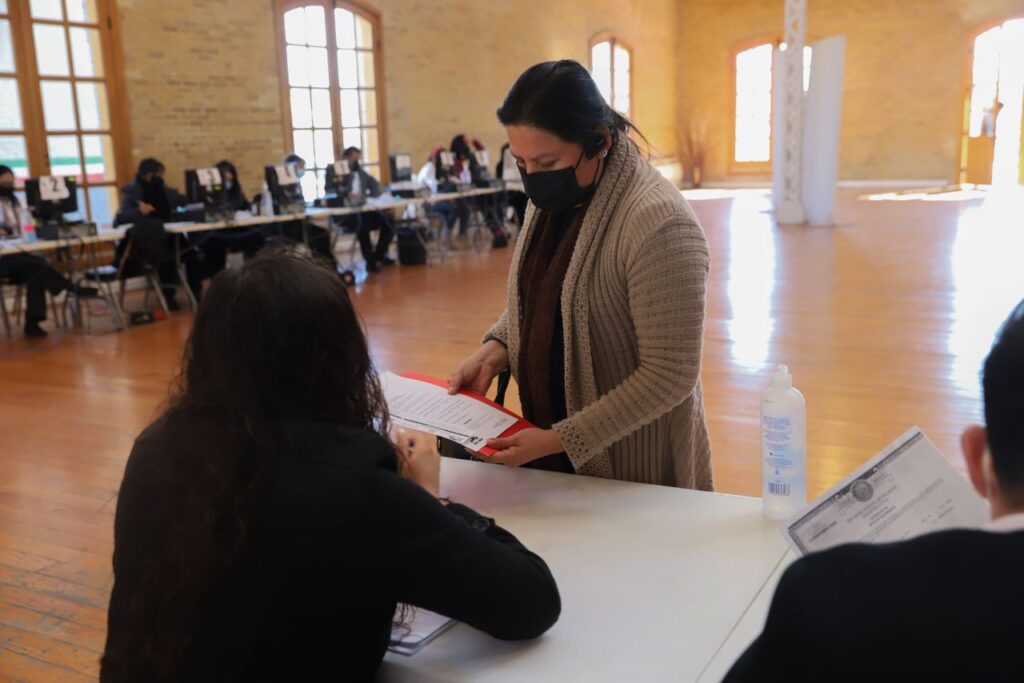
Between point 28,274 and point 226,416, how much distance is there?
6.73 m

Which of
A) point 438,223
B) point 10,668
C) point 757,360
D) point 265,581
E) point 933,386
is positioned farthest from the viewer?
point 438,223

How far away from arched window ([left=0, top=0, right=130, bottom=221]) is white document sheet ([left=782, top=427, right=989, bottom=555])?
27.7 ft

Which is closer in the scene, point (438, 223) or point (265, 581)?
point (265, 581)

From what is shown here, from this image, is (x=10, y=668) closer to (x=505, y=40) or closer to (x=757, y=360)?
(x=757, y=360)

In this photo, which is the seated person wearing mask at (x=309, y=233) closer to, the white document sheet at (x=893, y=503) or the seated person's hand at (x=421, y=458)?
the seated person's hand at (x=421, y=458)

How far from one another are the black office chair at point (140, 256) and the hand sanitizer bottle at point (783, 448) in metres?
6.47

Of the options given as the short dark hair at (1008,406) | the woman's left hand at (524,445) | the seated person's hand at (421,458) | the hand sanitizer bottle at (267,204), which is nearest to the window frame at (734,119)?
the hand sanitizer bottle at (267,204)

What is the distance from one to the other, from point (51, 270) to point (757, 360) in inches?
200

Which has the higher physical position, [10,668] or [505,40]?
[505,40]

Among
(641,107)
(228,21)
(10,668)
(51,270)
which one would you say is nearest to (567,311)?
(10,668)

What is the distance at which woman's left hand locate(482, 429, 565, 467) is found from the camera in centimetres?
176

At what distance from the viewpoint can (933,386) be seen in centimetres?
477

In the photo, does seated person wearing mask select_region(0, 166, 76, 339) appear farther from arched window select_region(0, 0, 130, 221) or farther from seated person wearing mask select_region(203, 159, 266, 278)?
seated person wearing mask select_region(203, 159, 266, 278)

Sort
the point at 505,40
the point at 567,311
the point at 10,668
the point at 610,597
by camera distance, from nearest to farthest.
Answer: the point at 610,597
the point at 567,311
the point at 10,668
the point at 505,40
